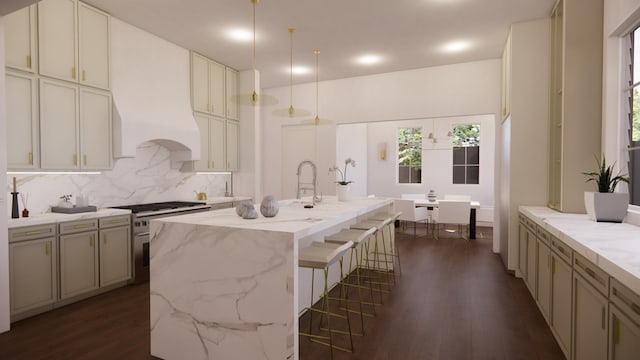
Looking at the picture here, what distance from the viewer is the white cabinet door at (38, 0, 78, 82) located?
3537mm

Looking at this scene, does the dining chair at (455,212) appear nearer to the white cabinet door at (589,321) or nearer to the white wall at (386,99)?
the white wall at (386,99)

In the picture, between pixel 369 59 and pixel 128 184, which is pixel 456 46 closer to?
pixel 369 59

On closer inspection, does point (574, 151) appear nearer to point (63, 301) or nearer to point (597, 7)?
point (597, 7)

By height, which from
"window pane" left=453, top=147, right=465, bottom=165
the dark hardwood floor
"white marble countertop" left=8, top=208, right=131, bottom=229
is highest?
"window pane" left=453, top=147, right=465, bottom=165

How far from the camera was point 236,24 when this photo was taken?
4562 millimetres

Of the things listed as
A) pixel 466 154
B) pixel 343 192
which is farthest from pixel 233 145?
pixel 466 154

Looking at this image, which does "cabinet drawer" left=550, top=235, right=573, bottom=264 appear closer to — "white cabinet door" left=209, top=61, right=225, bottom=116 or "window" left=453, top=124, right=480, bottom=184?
"white cabinet door" left=209, top=61, right=225, bottom=116

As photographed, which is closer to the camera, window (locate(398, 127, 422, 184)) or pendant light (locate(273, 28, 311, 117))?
pendant light (locate(273, 28, 311, 117))

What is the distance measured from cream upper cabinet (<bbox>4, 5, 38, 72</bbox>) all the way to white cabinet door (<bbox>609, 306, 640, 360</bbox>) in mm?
4782

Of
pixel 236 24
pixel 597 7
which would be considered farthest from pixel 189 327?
pixel 597 7

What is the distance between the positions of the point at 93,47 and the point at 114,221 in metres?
1.99

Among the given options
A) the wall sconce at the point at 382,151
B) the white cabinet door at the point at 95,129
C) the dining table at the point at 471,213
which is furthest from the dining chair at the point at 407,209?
the white cabinet door at the point at 95,129

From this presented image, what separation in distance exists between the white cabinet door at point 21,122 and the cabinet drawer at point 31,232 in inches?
23.4

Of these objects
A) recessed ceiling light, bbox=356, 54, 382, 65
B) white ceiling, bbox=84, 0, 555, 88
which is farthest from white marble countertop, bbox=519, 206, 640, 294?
recessed ceiling light, bbox=356, 54, 382, 65
